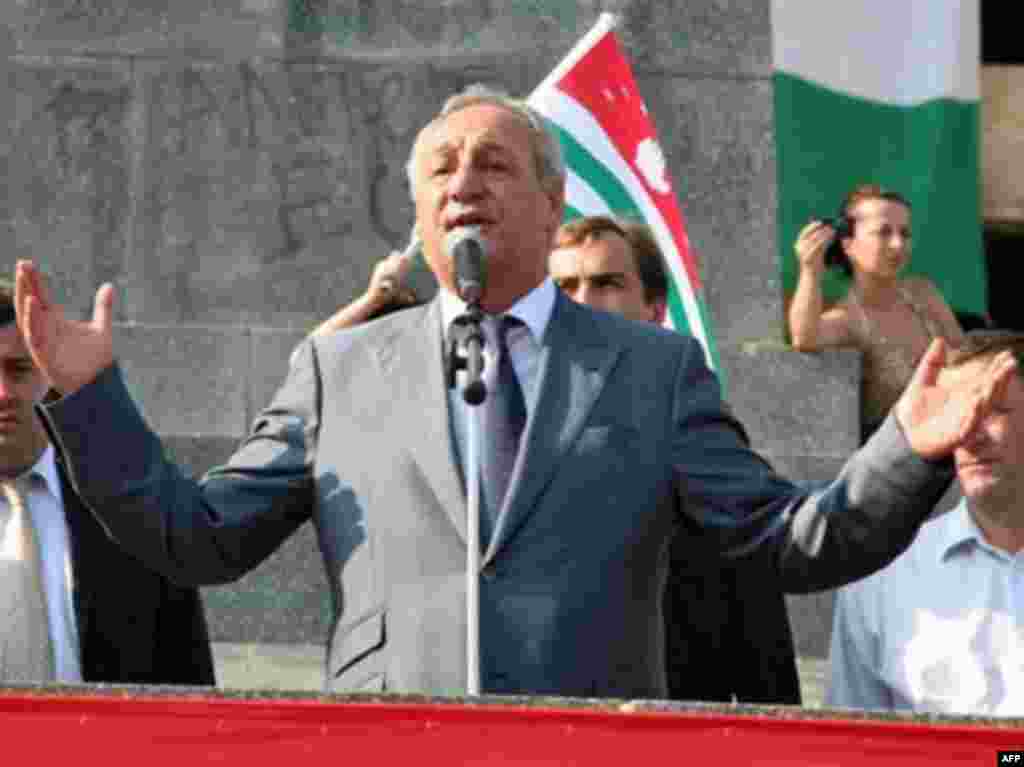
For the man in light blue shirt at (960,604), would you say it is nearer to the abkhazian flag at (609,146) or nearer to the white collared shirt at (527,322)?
the white collared shirt at (527,322)

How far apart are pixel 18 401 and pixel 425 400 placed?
1.27 metres

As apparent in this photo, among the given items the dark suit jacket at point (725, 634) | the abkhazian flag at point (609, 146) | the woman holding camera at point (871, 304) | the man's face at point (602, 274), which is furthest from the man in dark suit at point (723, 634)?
the woman holding camera at point (871, 304)

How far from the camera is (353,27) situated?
10281 millimetres

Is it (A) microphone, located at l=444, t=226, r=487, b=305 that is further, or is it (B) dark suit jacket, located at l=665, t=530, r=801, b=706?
(B) dark suit jacket, located at l=665, t=530, r=801, b=706

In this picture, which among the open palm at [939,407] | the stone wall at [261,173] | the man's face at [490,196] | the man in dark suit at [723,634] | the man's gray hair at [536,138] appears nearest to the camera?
the open palm at [939,407]

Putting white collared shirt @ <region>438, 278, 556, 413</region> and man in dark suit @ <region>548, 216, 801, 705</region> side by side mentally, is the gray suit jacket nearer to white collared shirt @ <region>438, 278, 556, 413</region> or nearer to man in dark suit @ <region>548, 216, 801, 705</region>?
white collared shirt @ <region>438, 278, 556, 413</region>

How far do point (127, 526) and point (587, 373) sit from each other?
0.81m

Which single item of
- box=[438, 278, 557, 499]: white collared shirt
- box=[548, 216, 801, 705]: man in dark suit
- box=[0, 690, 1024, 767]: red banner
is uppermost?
box=[438, 278, 557, 499]: white collared shirt

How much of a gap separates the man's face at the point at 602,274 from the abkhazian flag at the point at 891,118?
3194mm

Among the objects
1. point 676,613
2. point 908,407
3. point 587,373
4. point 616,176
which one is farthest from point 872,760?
point 616,176

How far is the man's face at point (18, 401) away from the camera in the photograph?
637cm

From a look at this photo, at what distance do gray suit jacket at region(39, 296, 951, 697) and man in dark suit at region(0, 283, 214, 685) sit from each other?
0.77 meters

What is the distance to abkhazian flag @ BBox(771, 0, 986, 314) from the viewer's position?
34.8 feet

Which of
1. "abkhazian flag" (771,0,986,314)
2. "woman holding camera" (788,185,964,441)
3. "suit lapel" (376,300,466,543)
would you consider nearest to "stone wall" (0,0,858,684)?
"woman holding camera" (788,185,964,441)
